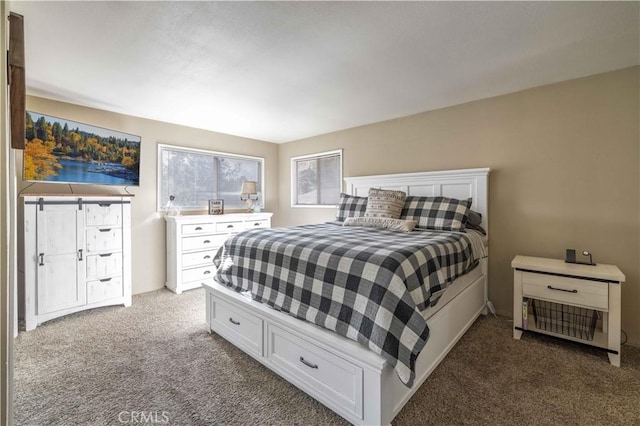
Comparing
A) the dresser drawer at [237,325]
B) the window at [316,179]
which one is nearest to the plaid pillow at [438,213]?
the window at [316,179]

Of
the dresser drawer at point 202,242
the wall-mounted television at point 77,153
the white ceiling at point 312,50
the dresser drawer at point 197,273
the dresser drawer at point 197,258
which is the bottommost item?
the dresser drawer at point 197,273

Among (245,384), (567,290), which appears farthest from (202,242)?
(567,290)

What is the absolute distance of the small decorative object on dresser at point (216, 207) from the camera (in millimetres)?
4047

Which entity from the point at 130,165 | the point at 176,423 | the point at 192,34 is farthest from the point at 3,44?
the point at 130,165

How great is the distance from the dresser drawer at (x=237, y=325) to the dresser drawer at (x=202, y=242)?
4.68ft

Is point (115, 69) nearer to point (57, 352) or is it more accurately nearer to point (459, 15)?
point (57, 352)

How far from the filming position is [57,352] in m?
2.08

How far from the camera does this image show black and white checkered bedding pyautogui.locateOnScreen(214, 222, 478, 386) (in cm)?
132

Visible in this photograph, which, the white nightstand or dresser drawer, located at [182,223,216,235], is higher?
dresser drawer, located at [182,223,216,235]

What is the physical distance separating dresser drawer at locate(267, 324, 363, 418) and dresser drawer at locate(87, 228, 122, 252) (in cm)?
218

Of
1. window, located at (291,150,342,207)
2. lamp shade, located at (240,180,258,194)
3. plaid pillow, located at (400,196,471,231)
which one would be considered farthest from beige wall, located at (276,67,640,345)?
lamp shade, located at (240,180,258,194)

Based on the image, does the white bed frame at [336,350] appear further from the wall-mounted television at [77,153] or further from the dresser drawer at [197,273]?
the wall-mounted television at [77,153]
